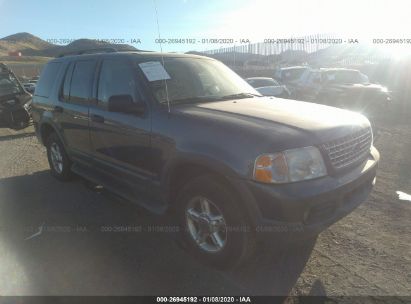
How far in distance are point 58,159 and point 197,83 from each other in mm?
3022

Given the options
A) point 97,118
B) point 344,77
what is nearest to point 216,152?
point 97,118

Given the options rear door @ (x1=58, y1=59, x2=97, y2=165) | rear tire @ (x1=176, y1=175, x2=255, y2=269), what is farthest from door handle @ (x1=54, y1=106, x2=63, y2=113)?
rear tire @ (x1=176, y1=175, x2=255, y2=269)

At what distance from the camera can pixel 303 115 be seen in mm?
3414

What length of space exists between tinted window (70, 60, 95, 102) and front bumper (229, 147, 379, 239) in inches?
108

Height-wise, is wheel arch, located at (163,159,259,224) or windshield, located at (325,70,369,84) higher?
wheel arch, located at (163,159,259,224)

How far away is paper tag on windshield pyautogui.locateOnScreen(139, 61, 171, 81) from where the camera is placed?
12.8 ft

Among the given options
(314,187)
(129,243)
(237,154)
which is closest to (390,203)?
(314,187)

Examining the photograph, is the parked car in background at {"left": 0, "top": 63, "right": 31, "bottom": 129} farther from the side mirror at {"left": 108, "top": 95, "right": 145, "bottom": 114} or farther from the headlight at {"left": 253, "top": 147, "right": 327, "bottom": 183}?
the headlight at {"left": 253, "top": 147, "right": 327, "bottom": 183}

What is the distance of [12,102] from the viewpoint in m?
11.8

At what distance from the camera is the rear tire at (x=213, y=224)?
3000 millimetres

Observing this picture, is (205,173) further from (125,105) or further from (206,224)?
(125,105)

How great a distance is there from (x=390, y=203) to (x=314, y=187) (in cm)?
242

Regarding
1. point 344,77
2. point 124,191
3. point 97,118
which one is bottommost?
point 344,77

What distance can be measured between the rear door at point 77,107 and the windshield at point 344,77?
10601mm
